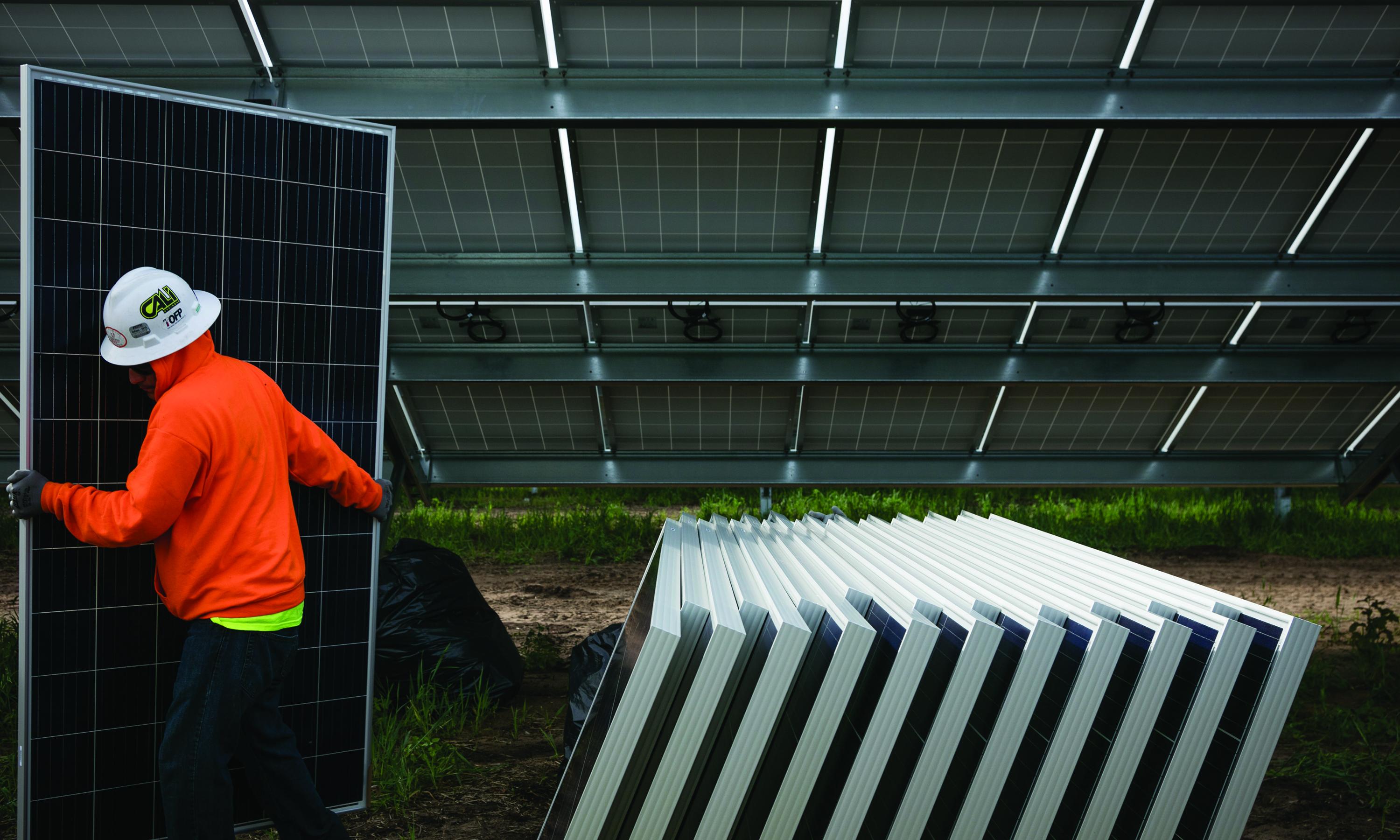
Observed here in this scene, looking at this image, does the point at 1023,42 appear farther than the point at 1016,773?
Yes

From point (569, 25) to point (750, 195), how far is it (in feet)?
4.27

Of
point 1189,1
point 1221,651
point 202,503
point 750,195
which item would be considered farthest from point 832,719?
point 1189,1

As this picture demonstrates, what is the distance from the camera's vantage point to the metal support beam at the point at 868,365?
5.34 meters

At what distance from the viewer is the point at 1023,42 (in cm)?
392

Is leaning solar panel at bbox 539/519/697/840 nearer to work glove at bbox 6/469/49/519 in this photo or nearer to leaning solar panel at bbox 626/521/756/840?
leaning solar panel at bbox 626/521/756/840

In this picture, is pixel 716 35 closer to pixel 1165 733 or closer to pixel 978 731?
pixel 978 731

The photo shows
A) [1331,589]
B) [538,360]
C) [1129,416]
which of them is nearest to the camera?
[538,360]

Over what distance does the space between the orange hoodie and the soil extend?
1.31 meters

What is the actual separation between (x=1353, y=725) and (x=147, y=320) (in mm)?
5784

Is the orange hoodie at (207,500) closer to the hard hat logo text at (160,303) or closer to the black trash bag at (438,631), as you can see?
the hard hat logo text at (160,303)

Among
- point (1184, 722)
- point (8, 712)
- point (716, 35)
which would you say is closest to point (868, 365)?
point (716, 35)

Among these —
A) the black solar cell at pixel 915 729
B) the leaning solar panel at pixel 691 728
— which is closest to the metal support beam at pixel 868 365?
the black solar cell at pixel 915 729

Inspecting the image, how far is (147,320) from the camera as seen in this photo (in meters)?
2.43

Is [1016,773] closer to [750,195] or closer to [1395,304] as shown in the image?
[750,195]
